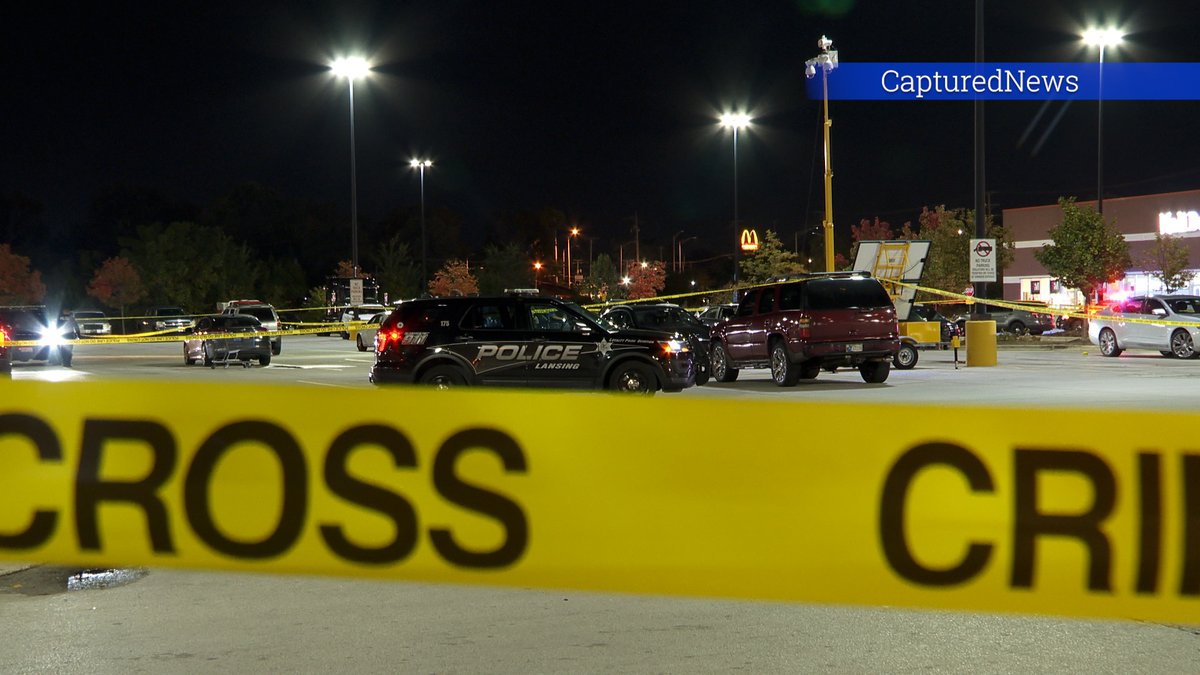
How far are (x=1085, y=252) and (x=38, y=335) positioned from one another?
3491 centimetres

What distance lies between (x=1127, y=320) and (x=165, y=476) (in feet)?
94.6

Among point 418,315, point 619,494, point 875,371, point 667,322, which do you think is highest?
point 418,315

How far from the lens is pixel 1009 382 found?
22.4 meters

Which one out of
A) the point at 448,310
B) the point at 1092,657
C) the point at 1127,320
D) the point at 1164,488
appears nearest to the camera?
the point at 1164,488

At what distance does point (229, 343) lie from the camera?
Result: 32.1 m

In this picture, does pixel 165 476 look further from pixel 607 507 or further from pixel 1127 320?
pixel 1127 320

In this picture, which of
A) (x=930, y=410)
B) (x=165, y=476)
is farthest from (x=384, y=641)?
(x=930, y=410)

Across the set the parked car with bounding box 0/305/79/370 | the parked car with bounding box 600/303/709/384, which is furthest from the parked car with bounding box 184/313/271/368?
the parked car with bounding box 600/303/709/384

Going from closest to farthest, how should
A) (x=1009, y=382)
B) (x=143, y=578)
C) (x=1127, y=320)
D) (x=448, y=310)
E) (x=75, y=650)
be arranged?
1. (x=75, y=650)
2. (x=143, y=578)
3. (x=448, y=310)
4. (x=1009, y=382)
5. (x=1127, y=320)

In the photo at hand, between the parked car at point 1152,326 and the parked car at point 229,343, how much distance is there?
67.4 feet

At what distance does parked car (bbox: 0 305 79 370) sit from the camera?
30484mm

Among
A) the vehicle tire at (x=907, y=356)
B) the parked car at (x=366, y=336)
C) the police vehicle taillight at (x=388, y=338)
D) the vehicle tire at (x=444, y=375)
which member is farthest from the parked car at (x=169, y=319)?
the vehicle tire at (x=444, y=375)

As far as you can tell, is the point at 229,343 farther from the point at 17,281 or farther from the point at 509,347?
the point at 17,281

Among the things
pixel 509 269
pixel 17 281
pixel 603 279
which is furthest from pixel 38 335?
pixel 17 281
